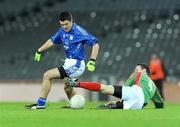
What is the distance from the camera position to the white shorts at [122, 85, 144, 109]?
11.0 metres

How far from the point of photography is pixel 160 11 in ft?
81.5

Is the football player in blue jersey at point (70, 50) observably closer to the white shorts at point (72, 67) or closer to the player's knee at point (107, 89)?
the white shorts at point (72, 67)

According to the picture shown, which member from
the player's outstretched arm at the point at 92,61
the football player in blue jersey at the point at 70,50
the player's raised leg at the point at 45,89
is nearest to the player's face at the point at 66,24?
the football player in blue jersey at the point at 70,50

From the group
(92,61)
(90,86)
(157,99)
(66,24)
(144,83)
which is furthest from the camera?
(157,99)

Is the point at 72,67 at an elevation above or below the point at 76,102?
above

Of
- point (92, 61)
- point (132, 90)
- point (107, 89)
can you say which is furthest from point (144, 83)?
point (92, 61)

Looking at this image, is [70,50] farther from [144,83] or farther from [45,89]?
[144,83]

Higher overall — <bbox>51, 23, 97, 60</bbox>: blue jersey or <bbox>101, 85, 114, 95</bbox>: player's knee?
<bbox>51, 23, 97, 60</bbox>: blue jersey

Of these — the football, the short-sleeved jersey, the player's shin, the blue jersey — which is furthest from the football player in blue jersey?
the short-sleeved jersey

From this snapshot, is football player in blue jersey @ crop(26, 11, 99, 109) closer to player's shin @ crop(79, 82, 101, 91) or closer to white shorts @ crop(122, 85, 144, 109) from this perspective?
player's shin @ crop(79, 82, 101, 91)

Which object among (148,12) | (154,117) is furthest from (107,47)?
(154,117)

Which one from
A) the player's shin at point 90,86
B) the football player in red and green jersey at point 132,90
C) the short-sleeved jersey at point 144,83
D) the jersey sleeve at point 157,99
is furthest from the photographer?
the jersey sleeve at point 157,99

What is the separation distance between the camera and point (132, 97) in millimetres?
11008

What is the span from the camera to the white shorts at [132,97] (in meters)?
11.0
